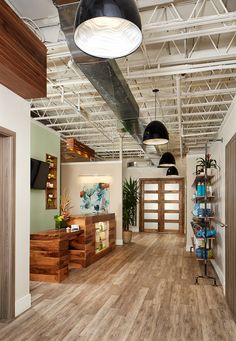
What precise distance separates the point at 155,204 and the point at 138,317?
372 inches

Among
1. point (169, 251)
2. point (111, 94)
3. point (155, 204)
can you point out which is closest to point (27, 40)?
point (111, 94)

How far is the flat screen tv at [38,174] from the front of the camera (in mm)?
6762

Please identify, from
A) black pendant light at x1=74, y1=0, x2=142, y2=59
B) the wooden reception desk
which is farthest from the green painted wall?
black pendant light at x1=74, y1=0, x2=142, y2=59

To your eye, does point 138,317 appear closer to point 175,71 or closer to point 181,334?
point 181,334

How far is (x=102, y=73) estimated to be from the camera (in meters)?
3.55

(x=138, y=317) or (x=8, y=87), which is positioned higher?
(x=8, y=87)

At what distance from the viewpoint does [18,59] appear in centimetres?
282

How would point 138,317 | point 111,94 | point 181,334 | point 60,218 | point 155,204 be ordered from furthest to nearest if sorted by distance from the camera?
1. point 155,204
2. point 60,218
3. point 111,94
4. point 138,317
5. point 181,334

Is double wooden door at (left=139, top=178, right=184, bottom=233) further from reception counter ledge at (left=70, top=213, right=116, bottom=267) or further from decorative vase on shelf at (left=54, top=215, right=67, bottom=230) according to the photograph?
decorative vase on shelf at (left=54, top=215, right=67, bottom=230)

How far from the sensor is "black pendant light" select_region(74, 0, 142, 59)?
145 centimetres

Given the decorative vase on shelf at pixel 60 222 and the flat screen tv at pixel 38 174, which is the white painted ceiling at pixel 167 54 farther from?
the decorative vase on shelf at pixel 60 222

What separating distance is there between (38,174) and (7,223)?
11.1 feet

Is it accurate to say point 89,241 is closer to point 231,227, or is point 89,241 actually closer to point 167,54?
point 231,227

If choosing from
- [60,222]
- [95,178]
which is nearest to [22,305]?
[60,222]
